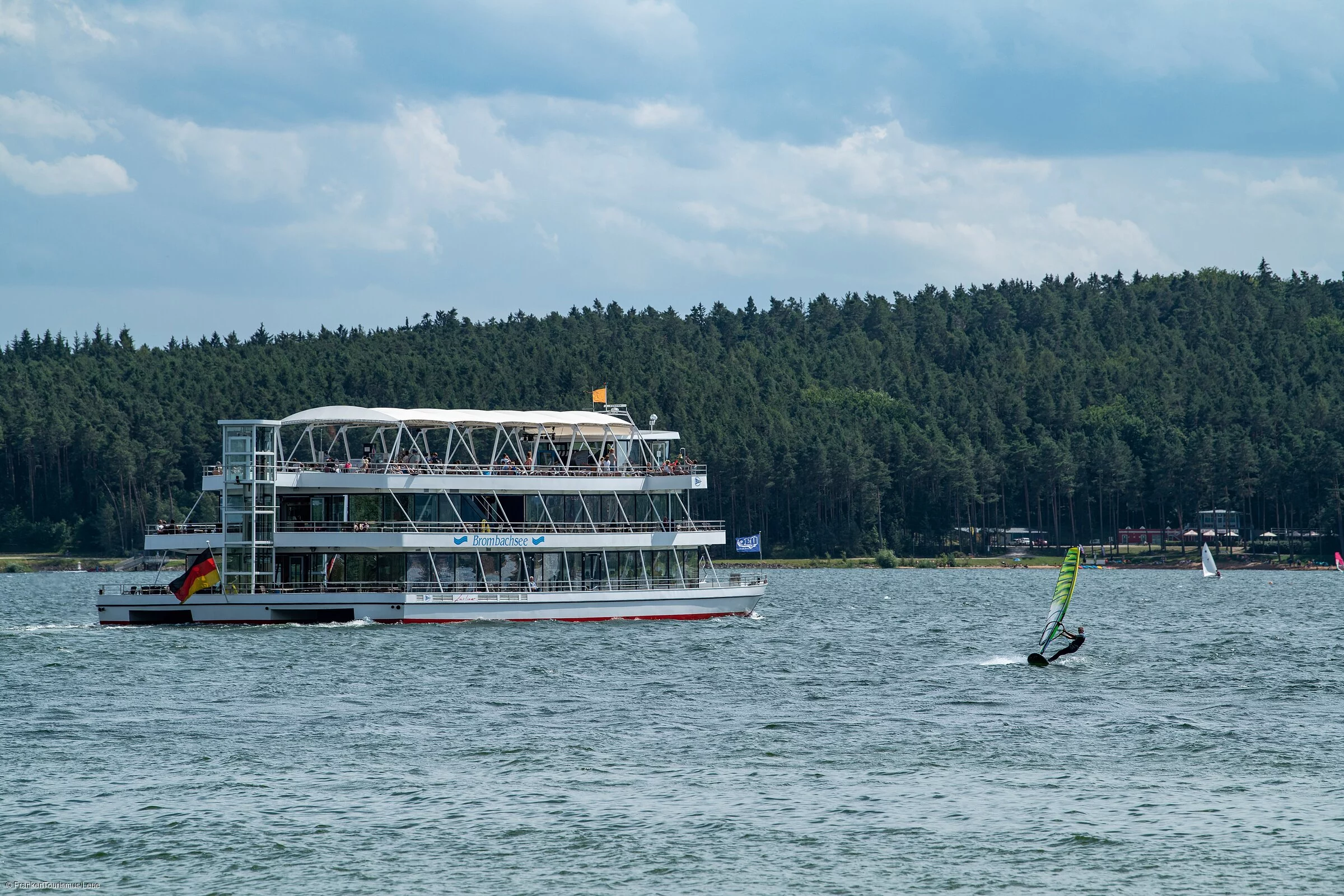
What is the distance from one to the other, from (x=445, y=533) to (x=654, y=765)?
32.6 metres

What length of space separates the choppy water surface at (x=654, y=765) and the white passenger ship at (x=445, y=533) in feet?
5.28

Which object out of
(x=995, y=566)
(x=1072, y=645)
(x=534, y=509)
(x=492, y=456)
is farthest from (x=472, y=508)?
(x=995, y=566)

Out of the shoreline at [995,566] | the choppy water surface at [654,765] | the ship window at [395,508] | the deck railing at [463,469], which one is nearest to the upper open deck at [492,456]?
the deck railing at [463,469]

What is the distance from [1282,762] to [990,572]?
135685mm

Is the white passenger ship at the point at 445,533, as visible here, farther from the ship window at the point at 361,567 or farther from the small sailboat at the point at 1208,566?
the small sailboat at the point at 1208,566

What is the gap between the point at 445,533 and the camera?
68.5 meters

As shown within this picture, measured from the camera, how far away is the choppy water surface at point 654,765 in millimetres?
28438

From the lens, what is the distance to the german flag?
6406 cm

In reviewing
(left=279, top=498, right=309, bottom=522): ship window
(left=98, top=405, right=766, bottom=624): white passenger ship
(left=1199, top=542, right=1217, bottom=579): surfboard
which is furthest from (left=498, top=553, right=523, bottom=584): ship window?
(left=1199, top=542, right=1217, bottom=579): surfboard

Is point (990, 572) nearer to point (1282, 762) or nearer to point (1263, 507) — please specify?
point (1263, 507)

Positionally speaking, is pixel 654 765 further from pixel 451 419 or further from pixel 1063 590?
pixel 451 419

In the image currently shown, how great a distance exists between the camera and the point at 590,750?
39.2 metres

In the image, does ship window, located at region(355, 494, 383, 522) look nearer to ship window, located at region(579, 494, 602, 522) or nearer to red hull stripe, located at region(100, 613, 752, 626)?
red hull stripe, located at region(100, 613, 752, 626)

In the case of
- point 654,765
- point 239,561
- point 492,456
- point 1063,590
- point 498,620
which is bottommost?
point 654,765
